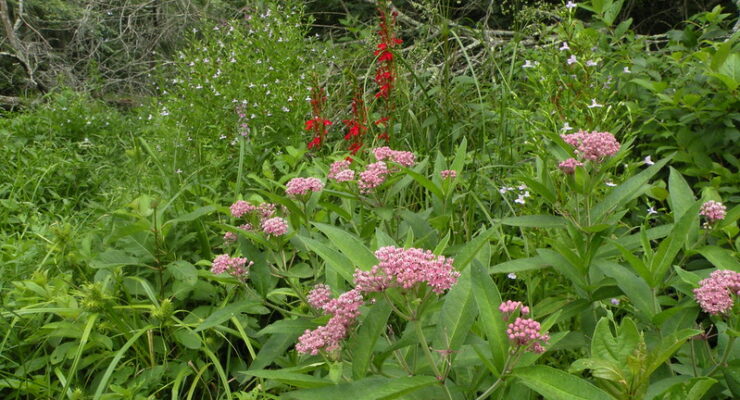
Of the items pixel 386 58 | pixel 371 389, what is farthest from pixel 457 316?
pixel 386 58

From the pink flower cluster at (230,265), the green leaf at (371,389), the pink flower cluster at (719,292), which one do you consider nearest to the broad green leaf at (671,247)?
the pink flower cluster at (719,292)

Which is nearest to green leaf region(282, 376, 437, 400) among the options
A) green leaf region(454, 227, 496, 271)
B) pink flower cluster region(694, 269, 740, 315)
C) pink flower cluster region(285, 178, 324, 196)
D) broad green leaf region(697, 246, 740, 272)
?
green leaf region(454, 227, 496, 271)

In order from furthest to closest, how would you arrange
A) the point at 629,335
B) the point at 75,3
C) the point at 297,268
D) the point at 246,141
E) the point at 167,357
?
the point at 75,3, the point at 246,141, the point at 167,357, the point at 297,268, the point at 629,335

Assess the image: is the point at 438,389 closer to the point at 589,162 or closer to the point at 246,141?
the point at 589,162

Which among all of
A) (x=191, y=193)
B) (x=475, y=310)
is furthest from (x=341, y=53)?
(x=475, y=310)

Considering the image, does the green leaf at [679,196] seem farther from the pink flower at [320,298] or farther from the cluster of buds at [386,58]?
the cluster of buds at [386,58]

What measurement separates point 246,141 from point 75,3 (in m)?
6.51

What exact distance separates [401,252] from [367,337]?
0.60ft

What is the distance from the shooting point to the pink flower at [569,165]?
1272 mm

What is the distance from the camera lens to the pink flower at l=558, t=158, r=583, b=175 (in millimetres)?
1272

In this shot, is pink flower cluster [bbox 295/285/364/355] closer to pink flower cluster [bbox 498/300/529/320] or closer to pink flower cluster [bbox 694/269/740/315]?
pink flower cluster [bbox 498/300/529/320]

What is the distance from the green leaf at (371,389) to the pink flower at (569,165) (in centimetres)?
61

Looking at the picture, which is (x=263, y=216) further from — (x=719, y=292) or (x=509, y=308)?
(x=719, y=292)

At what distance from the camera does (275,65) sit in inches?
147
